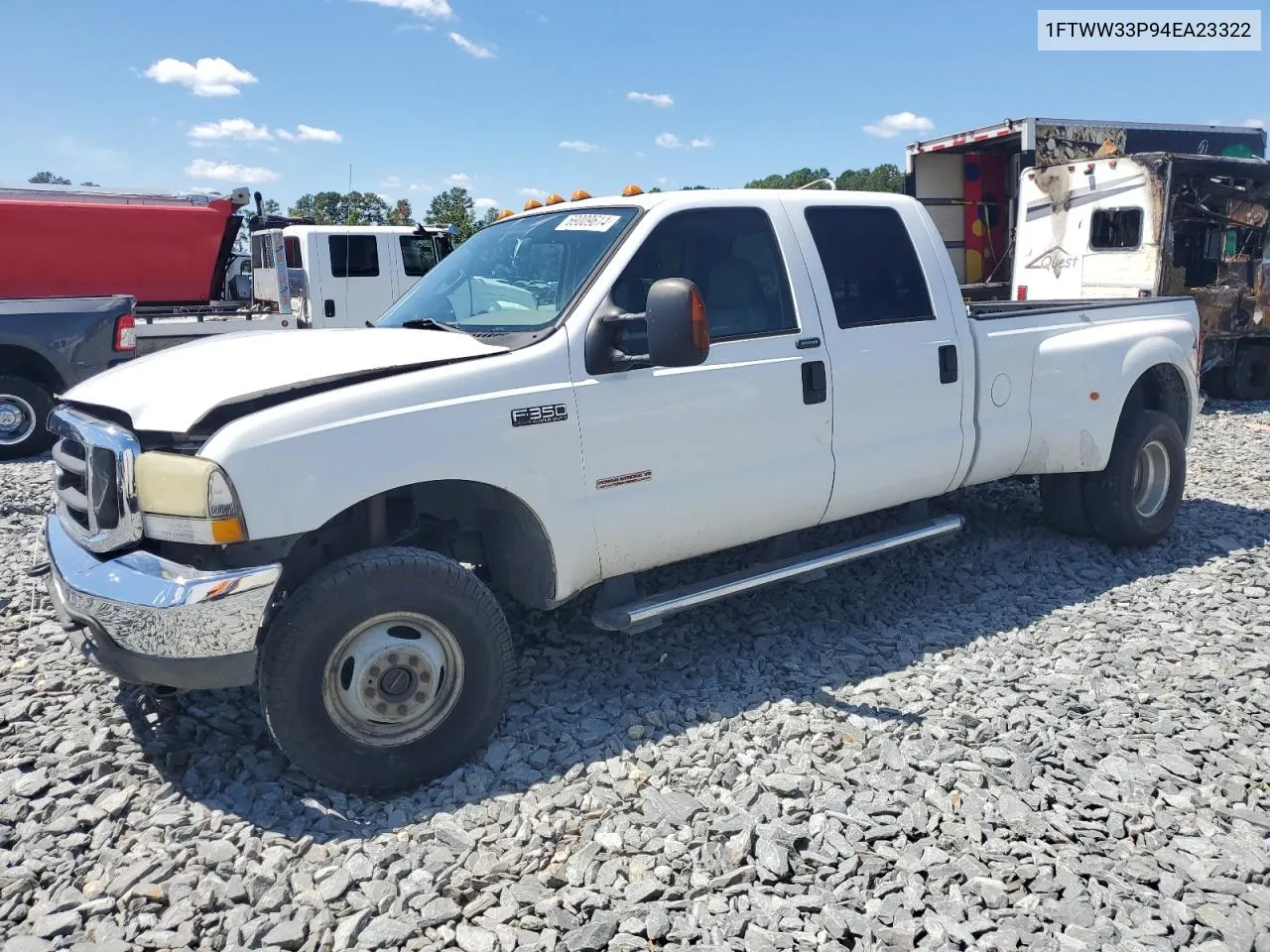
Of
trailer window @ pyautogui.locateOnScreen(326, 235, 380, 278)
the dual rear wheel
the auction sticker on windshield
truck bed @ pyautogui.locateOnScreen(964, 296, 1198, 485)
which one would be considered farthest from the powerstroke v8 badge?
trailer window @ pyautogui.locateOnScreen(326, 235, 380, 278)

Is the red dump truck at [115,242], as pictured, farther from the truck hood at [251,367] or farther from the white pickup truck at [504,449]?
the truck hood at [251,367]

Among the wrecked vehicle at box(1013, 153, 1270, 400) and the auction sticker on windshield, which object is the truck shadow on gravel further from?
the wrecked vehicle at box(1013, 153, 1270, 400)

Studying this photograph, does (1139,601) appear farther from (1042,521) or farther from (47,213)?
(47,213)

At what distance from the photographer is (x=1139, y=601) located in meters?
5.13

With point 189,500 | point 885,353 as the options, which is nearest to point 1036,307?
point 885,353

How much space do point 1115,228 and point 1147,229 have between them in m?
0.50

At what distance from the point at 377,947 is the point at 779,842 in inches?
48.9

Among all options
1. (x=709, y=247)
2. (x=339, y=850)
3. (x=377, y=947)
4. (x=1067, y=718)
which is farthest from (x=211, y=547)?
(x=1067, y=718)

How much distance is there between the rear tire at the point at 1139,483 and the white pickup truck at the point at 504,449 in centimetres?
82

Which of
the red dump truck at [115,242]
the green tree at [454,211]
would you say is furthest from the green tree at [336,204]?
the red dump truck at [115,242]

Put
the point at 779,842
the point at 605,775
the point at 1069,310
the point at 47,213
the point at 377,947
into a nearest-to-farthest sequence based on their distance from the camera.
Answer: the point at 377,947 < the point at 779,842 < the point at 605,775 < the point at 1069,310 < the point at 47,213

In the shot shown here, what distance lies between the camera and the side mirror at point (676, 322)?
3449 millimetres

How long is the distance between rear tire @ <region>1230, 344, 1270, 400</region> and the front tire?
11.9 m

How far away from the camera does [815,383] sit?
432cm
